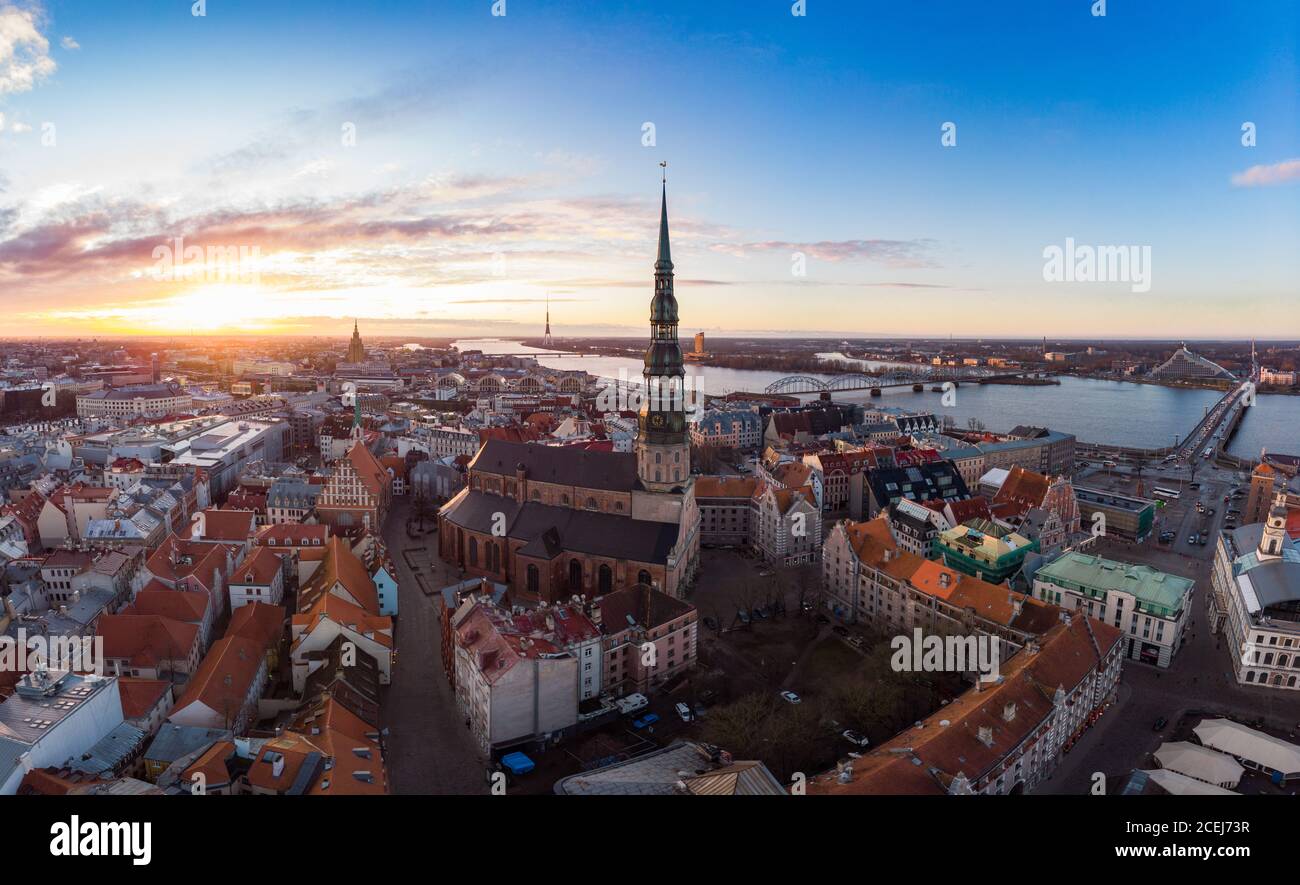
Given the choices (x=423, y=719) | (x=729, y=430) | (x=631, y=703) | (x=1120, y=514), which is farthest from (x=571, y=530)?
(x=729, y=430)

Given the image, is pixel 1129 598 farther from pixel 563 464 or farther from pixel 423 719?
pixel 423 719

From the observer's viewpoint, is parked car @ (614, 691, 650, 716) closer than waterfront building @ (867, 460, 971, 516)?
Yes

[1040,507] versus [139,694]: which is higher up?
[1040,507]

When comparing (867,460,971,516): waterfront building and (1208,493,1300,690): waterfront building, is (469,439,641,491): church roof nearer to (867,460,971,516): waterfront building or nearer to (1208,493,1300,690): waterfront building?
(867,460,971,516): waterfront building

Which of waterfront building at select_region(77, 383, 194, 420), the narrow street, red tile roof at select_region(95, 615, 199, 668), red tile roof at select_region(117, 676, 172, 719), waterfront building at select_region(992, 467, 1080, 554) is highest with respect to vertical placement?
waterfront building at select_region(77, 383, 194, 420)

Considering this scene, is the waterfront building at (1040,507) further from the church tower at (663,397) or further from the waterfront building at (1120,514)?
the church tower at (663,397)

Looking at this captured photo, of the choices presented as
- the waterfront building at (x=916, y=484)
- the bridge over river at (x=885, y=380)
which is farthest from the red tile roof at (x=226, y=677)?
the bridge over river at (x=885, y=380)

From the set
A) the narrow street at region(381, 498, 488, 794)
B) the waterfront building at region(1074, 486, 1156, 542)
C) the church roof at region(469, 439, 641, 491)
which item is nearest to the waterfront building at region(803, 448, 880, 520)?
the waterfront building at region(1074, 486, 1156, 542)
